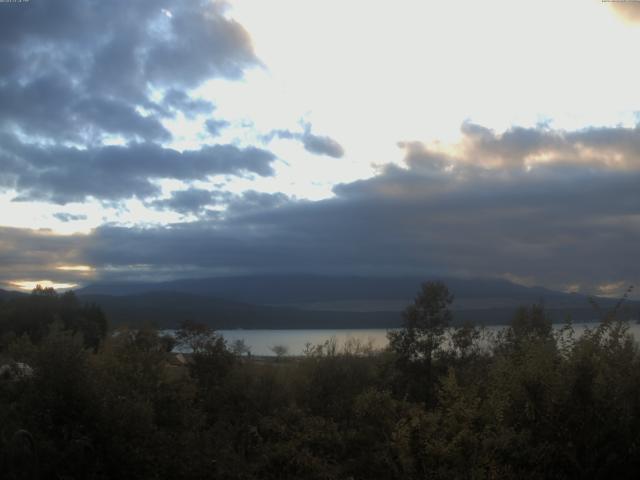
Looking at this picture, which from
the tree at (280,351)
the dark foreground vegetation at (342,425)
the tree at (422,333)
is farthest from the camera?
the tree at (280,351)

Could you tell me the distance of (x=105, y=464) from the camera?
9.34 m

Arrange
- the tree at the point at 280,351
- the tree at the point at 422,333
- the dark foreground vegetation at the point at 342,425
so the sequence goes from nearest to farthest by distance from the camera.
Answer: the dark foreground vegetation at the point at 342,425 < the tree at the point at 422,333 < the tree at the point at 280,351

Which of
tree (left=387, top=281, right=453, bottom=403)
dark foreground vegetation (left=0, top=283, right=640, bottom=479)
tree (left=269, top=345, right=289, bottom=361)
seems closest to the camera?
dark foreground vegetation (left=0, top=283, right=640, bottom=479)

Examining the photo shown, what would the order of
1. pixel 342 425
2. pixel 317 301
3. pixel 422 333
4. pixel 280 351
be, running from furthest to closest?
pixel 317 301 < pixel 280 351 < pixel 422 333 < pixel 342 425

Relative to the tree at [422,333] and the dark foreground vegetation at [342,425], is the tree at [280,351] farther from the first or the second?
the dark foreground vegetation at [342,425]

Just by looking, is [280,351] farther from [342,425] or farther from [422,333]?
[342,425]

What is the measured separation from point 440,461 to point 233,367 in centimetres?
1077

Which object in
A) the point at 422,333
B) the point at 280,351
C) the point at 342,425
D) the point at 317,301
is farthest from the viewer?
the point at 317,301

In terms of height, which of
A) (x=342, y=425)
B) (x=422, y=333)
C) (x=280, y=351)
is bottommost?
(x=342, y=425)

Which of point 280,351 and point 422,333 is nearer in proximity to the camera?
point 422,333

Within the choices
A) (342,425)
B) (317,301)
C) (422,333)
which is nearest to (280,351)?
(422,333)

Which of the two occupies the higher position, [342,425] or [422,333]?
[422,333]

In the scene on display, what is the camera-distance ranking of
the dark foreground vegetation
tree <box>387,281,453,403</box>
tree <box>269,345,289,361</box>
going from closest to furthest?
the dark foreground vegetation
tree <box>387,281,453,403</box>
tree <box>269,345,289,361</box>

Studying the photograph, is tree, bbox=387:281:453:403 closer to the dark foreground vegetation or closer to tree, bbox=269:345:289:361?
the dark foreground vegetation
